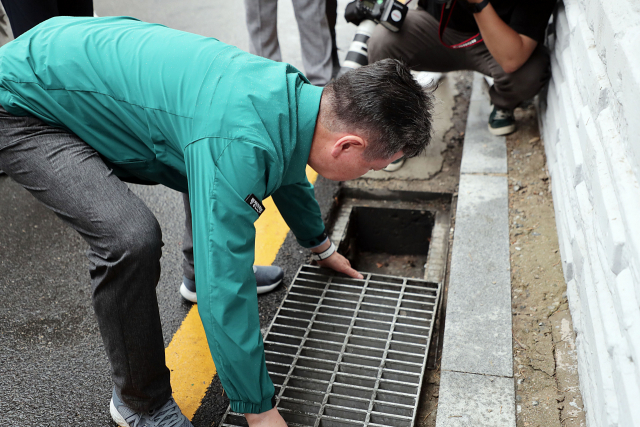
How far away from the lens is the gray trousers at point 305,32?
394cm

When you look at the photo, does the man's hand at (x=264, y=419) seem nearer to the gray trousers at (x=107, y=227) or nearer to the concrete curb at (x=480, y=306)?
the gray trousers at (x=107, y=227)

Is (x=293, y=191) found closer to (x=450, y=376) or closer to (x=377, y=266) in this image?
(x=450, y=376)

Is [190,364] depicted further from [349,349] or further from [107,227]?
[107,227]

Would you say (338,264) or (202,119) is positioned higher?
(202,119)

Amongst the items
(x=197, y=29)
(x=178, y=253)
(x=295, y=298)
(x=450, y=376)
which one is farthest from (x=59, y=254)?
(x=197, y=29)

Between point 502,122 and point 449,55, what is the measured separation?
1.80 feet

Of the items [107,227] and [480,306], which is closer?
[107,227]

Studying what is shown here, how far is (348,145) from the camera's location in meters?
1.65

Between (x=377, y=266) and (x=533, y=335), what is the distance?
1.30 m

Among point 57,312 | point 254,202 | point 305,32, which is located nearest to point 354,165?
point 254,202

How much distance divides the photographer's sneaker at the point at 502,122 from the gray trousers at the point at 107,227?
2.55m

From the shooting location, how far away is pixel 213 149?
→ 1.47m

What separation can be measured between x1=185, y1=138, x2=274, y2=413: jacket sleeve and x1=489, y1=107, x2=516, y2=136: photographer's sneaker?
2408 millimetres

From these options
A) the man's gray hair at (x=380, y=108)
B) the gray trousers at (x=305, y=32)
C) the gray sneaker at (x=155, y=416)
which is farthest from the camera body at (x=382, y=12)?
the gray sneaker at (x=155, y=416)
